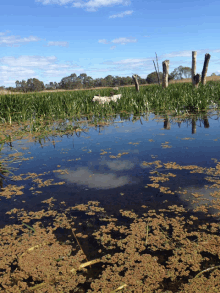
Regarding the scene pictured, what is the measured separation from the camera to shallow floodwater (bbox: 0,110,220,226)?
2375 mm

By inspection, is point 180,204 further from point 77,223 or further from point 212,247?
point 77,223

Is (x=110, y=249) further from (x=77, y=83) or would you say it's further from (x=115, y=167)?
(x=77, y=83)

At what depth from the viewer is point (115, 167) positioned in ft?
10.4

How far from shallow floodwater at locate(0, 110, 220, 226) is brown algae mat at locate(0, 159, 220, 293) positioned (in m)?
0.15

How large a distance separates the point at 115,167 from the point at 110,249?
1.56 m

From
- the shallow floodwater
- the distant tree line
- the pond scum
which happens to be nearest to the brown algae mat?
the pond scum

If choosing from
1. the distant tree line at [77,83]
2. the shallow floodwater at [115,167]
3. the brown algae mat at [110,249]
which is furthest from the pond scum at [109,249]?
the distant tree line at [77,83]

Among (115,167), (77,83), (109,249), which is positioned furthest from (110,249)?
(77,83)

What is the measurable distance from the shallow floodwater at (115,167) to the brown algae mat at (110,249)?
0.48 ft

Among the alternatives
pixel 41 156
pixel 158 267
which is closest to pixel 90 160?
pixel 41 156

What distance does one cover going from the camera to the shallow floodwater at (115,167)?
93.5 inches

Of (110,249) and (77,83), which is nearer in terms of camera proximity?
(110,249)

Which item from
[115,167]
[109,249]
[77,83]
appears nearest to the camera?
[109,249]

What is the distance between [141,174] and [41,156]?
1814mm
